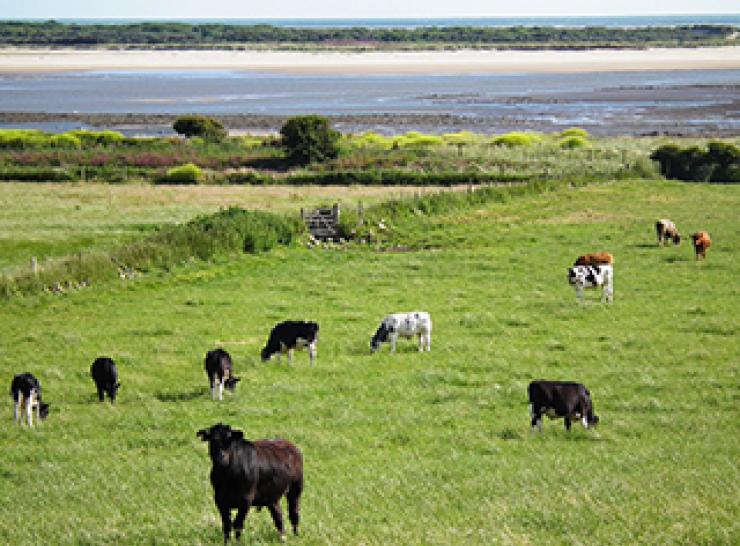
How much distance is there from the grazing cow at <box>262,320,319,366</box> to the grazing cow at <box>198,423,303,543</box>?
1150cm

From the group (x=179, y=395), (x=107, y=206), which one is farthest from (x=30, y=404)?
(x=107, y=206)

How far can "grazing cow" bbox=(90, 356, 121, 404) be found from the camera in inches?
879

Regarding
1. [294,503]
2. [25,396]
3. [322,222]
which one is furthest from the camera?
[322,222]

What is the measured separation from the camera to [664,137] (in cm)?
9481

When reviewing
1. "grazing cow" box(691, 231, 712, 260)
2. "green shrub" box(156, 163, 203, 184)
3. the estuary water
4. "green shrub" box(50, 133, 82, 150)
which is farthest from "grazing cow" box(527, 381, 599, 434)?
the estuary water

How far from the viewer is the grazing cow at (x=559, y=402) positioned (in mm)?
19219

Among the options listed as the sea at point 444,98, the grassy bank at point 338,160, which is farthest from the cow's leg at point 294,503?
the sea at point 444,98

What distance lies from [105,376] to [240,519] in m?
10.1

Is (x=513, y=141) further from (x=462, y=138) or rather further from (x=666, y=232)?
(x=666, y=232)

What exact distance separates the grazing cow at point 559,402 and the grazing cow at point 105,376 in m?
8.27

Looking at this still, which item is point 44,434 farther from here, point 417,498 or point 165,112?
point 165,112

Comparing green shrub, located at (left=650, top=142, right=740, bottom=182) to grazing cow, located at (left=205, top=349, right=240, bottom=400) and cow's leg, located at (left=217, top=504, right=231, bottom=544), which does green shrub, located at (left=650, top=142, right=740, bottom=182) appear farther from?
cow's leg, located at (left=217, top=504, right=231, bottom=544)

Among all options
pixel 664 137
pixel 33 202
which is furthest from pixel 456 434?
pixel 664 137

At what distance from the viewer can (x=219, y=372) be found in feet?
72.9
